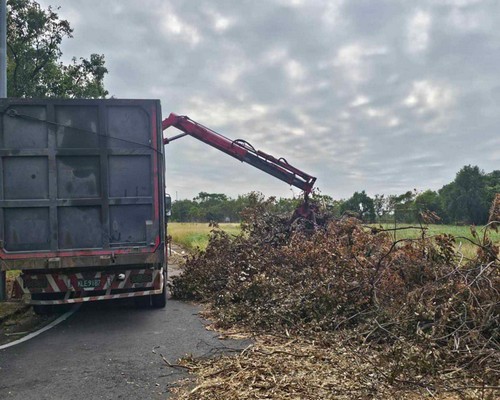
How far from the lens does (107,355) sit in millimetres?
5645

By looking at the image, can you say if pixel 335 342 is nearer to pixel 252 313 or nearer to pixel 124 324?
pixel 252 313

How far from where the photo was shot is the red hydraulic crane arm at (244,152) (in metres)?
12.2

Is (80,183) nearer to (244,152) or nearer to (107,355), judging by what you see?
(107,355)

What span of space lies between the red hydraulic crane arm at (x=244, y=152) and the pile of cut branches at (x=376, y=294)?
2499 millimetres

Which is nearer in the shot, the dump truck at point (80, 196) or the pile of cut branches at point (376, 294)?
the pile of cut branches at point (376, 294)

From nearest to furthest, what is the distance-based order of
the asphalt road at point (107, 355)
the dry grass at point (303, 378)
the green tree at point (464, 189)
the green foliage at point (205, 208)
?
the dry grass at point (303, 378), the asphalt road at point (107, 355), the green tree at point (464, 189), the green foliage at point (205, 208)

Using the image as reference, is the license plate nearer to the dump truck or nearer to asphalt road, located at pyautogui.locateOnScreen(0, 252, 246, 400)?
the dump truck

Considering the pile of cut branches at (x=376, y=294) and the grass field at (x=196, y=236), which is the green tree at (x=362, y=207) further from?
the grass field at (x=196, y=236)

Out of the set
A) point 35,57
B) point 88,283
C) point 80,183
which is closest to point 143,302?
point 88,283

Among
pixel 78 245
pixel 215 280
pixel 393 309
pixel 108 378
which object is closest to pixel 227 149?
pixel 215 280

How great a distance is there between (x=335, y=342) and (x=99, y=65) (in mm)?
14368

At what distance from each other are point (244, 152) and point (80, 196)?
20.0 feet

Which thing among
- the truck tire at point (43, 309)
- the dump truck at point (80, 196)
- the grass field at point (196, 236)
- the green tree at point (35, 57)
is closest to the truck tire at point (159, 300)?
the dump truck at point (80, 196)

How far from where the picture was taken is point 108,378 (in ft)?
15.8
